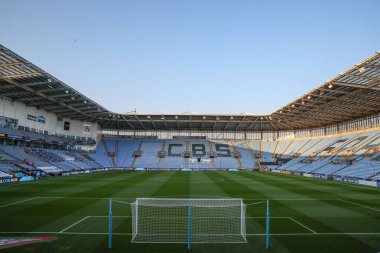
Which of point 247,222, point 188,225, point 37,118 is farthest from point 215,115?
point 188,225

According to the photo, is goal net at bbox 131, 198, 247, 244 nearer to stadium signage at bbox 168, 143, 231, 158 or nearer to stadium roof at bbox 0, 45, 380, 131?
stadium roof at bbox 0, 45, 380, 131

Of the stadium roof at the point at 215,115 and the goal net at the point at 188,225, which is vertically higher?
the stadium roof at the point at 215,115

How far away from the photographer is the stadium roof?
31547mm

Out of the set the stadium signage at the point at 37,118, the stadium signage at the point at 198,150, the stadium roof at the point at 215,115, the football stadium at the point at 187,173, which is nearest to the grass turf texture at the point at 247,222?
the football stadium at the point at 187,173

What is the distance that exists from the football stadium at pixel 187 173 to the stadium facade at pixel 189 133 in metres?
0.28

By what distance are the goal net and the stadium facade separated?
2105cm

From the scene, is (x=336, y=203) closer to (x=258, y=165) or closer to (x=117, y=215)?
(x=117, y=215)

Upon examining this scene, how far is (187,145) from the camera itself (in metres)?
75.2

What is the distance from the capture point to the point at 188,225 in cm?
1069

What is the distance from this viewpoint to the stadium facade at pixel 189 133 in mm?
36850

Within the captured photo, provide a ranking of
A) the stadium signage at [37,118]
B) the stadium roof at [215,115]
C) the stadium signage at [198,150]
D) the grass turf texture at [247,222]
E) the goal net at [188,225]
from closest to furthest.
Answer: the grass turf texture at [247,222] → the goal net at [188,225] → the stadium roof at [215,115] → the stadium signage at [37,118] → the stadium signage at [198,150]

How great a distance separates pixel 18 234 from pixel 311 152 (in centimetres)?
6154

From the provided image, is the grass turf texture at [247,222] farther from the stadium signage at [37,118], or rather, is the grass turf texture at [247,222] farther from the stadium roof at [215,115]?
the stadium signage at [37,118]

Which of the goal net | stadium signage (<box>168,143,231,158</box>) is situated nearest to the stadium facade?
stadium signage (<box>168,143,231,158</box>)
